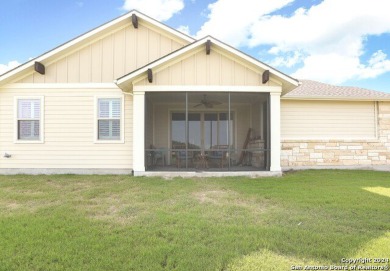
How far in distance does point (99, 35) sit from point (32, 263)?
27.9ft

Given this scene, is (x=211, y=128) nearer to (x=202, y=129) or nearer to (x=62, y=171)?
(x=202, y=129)

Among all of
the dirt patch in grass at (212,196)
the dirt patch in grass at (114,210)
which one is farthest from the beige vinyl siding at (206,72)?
the dirt patch in grass at (114,210)

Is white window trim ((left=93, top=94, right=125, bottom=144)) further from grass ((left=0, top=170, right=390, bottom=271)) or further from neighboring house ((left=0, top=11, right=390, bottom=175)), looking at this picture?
grass ((left=0, top=170, right=390, bottom=271))

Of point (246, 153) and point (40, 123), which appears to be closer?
point (40, 123)

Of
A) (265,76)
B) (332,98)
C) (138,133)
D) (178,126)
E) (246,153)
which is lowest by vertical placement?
(246,153)

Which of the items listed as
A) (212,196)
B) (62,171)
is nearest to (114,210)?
(212,196)

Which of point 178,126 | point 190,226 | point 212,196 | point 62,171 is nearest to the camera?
point 190,226

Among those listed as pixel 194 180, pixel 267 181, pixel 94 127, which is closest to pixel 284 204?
pixel 267 181

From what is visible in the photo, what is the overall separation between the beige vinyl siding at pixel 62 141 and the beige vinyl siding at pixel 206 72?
1883 millimetres

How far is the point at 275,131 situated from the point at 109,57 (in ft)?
20.5

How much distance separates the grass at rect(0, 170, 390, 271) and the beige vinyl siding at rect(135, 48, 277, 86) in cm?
340

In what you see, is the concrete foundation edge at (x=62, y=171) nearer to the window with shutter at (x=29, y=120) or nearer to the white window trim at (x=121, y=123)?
the white window trim at (x=121, y=123)

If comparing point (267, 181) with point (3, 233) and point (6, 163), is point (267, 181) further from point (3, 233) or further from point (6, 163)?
point (6, 163)

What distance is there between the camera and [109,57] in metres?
9.59
